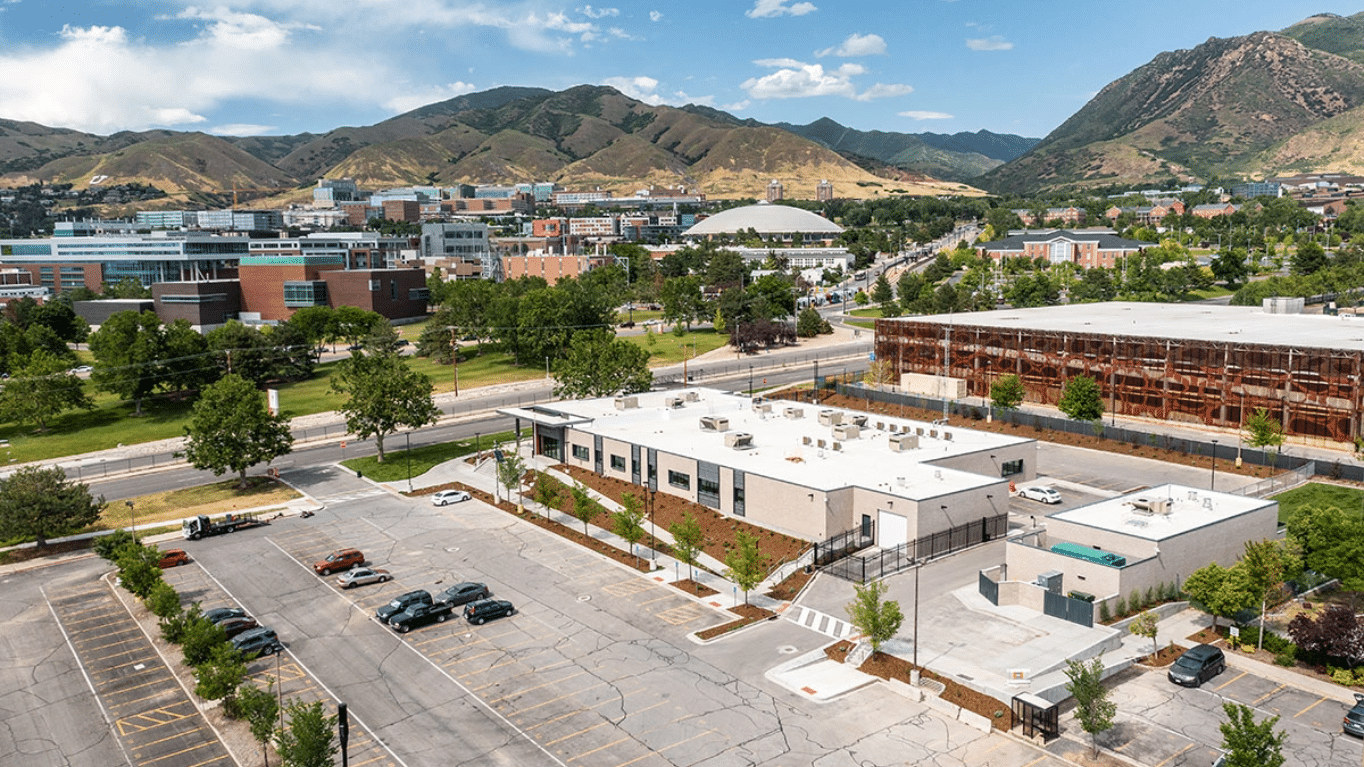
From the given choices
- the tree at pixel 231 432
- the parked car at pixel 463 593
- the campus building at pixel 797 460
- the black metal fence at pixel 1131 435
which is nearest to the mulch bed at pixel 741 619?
the campus building at pixel 797 460

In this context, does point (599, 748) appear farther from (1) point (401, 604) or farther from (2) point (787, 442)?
(2) point (787, 442)

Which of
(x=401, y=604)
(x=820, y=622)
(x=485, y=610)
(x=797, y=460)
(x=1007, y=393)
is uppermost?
(x=1007, y=393)

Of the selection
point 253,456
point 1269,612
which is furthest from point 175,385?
point 1269,612

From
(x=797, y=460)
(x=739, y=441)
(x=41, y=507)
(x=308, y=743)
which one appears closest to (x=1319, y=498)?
(x=797, y=460)

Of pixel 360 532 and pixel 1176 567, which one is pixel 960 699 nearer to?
pixel 1176 567

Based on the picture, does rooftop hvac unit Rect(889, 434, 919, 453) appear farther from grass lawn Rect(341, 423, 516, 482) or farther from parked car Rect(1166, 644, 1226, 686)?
grass lawn Rect(341, 423, 516, 482)

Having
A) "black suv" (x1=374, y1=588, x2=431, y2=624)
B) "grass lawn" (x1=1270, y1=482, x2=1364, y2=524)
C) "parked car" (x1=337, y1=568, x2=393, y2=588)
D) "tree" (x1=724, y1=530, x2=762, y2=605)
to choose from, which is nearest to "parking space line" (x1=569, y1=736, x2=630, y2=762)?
"tree" (x1=724, y1=530, x2=762, y2=605)
